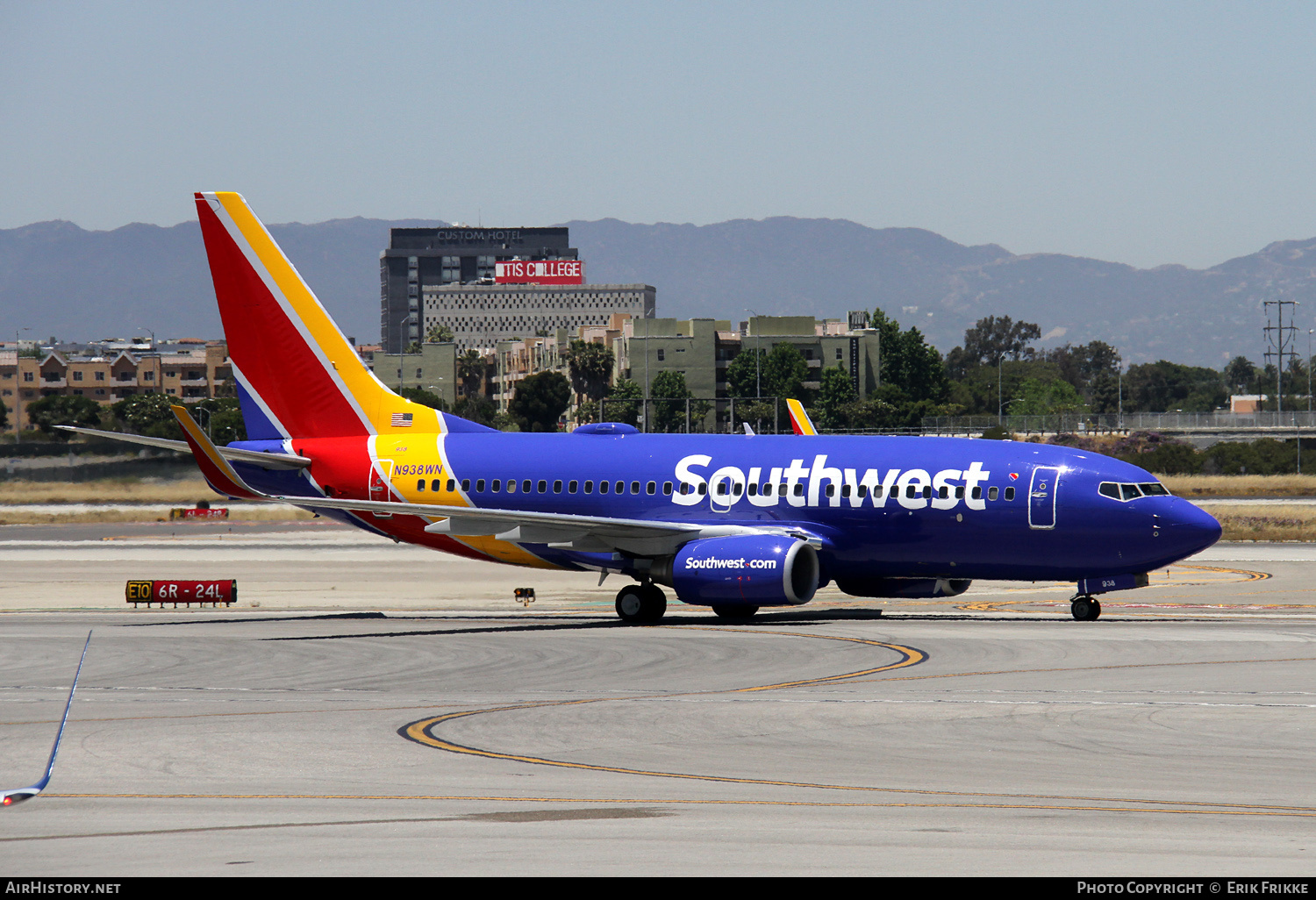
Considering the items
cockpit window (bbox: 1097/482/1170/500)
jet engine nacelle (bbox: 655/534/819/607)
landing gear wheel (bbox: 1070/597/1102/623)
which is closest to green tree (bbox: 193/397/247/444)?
jet engine nacelle (bbox: 655/534/819/607)

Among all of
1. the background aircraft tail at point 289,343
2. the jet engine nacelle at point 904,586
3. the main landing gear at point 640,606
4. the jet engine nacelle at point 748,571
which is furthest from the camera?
the background aircraft tail at point 289,343

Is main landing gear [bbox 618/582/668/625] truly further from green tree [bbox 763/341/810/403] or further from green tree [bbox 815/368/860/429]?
green tree [bbox 763/341/810/403]

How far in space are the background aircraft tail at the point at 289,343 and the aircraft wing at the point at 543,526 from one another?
187 inches

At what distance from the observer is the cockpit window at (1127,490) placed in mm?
34406

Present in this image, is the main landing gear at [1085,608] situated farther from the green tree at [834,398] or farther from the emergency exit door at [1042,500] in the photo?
the green tree at [834,398]

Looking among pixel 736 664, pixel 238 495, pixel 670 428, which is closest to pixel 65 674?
pixel 238 495

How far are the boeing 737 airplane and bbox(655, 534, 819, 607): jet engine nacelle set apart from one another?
0.05 meters

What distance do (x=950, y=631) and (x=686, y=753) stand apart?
15.5 m

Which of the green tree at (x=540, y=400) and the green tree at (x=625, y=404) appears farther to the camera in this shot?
the green tree at (x=625, y=404)

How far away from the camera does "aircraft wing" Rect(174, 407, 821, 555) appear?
35.8m

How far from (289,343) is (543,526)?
34.1ft

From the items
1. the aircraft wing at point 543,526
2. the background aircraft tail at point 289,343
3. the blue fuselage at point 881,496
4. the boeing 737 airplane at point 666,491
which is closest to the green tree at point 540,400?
the boeing 737 airplane at point 666,491

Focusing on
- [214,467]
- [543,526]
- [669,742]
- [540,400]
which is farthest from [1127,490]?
[540,400]
